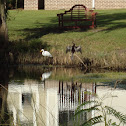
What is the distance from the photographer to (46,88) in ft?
49.1

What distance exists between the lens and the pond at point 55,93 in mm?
10337

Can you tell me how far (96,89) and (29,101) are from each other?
260cm

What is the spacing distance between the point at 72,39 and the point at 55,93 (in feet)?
46.5

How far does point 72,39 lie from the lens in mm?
28000

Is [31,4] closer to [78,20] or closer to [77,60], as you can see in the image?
[78,20]

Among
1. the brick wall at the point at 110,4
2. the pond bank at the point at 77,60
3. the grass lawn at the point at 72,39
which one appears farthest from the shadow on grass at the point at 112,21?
the pond bank at the point at 77,60

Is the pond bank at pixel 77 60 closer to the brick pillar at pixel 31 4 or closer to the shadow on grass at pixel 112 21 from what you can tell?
the shadow on grass at pixel 112 21

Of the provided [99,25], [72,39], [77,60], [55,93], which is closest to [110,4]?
[99,25]

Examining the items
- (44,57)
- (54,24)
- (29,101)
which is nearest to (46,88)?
(29,101)

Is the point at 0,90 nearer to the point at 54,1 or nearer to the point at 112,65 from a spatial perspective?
the point at 112,65

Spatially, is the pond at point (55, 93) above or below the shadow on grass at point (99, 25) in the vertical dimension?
above

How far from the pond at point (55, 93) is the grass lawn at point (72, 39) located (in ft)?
3.26

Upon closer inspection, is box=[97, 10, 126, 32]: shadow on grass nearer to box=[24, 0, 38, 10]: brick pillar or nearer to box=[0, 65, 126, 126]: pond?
box=[24, 0, 38, 10]: brick pillar

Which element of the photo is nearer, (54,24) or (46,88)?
(46,88)
